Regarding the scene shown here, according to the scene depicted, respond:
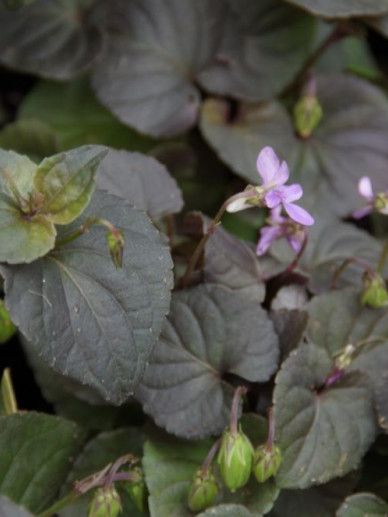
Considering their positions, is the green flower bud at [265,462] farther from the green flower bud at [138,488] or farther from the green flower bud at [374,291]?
the green flower bud at [374,291]

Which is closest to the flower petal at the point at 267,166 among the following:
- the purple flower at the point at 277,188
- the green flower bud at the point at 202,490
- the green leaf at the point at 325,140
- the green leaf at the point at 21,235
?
the purple flower at the point at 277,188

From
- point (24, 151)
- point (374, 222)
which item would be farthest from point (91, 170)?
point (374, 222)

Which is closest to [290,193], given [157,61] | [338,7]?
[338,7]

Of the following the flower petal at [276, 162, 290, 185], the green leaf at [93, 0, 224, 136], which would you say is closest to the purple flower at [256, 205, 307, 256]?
the flower petal at [276, 162, 290, 185]

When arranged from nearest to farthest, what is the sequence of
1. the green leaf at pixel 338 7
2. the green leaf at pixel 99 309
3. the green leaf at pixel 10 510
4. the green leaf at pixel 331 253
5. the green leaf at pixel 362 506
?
1. the green leaf at pixel 10 510
2. the green leaf at pixel 99 309
3. the green leaf at pixel 362 506
4. the green leaf at pixel 331 253
5. the green leaf at pixel 338 7

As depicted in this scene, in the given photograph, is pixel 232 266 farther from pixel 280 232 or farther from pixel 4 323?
Answer: pixel 4 323

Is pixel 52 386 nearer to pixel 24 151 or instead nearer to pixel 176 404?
pixel 176 404
